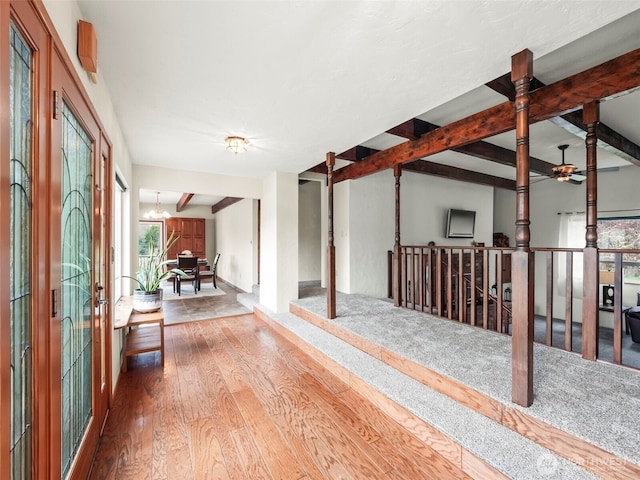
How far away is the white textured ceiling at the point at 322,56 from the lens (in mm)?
1361

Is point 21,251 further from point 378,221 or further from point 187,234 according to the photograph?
point 187,234

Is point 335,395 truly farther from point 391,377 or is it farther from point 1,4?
point 1,4

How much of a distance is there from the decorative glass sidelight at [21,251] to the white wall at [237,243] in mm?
5311

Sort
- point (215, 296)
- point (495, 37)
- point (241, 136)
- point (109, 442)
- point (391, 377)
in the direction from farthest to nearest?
point (215, 296)
point (241, 136)
point (391, 377)
point (109, 442)
point (495, 37)

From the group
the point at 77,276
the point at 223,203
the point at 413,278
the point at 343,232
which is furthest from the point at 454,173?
the point at 223,203

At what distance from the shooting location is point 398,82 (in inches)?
76.5

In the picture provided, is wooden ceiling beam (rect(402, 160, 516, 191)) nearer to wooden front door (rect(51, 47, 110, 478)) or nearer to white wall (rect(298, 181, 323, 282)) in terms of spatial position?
white wall (rect(298, 181, 323, 282))

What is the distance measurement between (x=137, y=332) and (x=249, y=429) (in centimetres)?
221

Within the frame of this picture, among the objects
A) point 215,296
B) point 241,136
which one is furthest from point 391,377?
point 215,296

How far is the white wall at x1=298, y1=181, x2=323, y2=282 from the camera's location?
6.09 m

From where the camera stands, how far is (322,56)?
1682 millimetres

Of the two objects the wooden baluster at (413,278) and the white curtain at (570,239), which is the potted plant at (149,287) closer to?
the wooden baluster at (413,278)

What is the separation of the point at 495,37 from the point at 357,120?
3.91 ft

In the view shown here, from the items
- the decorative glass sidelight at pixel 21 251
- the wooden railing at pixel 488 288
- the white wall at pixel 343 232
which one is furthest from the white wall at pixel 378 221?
the decorative glass sidelight at pixel 21 251
